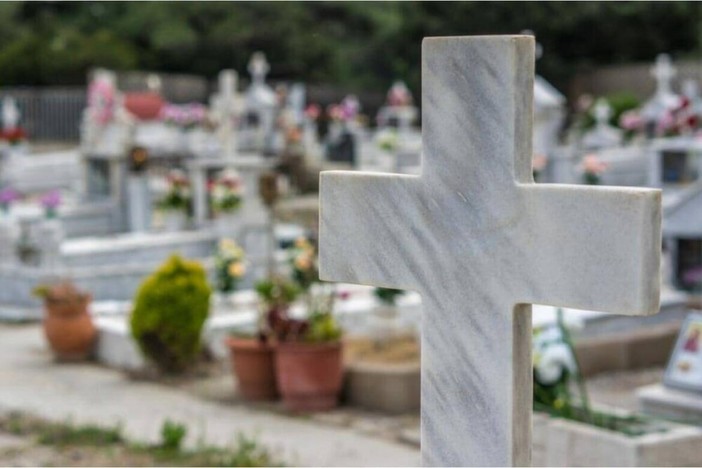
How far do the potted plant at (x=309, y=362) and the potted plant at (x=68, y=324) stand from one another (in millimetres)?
2604

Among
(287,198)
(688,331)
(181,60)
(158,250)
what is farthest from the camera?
(181,60)

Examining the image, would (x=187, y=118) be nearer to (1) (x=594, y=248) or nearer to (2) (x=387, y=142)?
(2) (x=387, y=142)

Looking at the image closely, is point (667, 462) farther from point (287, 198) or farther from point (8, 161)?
point (8, 161)

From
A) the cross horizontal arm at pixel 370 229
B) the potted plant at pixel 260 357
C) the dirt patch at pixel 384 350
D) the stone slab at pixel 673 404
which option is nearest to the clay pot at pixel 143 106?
the dirt patch at pixel 384 350

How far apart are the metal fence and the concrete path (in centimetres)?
2511

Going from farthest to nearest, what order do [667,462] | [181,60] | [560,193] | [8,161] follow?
[181,60] < [8,161] < [667,462] < [560,193]

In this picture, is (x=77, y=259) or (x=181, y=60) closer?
(x=77, y=259)

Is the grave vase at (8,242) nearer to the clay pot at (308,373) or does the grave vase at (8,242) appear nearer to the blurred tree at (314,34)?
the clay pot at (308,373)

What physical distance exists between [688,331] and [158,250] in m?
9.91

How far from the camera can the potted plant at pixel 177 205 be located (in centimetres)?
1784

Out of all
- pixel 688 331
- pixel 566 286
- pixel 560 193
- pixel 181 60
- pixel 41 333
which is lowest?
pixel 41 333

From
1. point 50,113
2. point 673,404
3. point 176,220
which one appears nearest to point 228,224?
point 176,220

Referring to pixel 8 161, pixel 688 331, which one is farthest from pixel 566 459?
pixel 8 161

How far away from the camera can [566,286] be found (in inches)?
114
